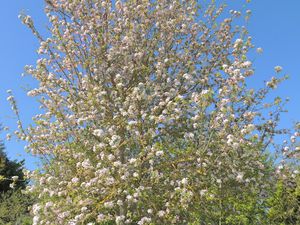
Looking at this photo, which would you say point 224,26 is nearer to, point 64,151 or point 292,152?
point 292,152

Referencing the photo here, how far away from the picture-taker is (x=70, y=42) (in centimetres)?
1168

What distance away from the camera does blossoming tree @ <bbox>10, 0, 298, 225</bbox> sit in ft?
30.2

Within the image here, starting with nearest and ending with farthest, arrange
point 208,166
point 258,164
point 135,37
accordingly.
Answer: point 208,166 < point 258,164 < point 135,37

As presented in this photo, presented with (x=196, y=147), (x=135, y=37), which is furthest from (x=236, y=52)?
(x=196, y=147)

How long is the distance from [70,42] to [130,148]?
3.43 metres

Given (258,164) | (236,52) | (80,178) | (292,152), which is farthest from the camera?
(292,152)

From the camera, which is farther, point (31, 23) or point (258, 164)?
point (31, 23)

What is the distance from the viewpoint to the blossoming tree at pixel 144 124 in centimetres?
920

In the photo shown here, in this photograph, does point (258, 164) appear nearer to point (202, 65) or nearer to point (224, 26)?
point (202, 65)

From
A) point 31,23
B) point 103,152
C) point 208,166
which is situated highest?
point 31,23

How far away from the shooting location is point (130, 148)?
1030 centimetres

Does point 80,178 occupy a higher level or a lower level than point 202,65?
lower

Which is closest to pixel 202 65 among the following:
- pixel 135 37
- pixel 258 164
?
pixel 135 37

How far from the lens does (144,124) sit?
9.88 m
